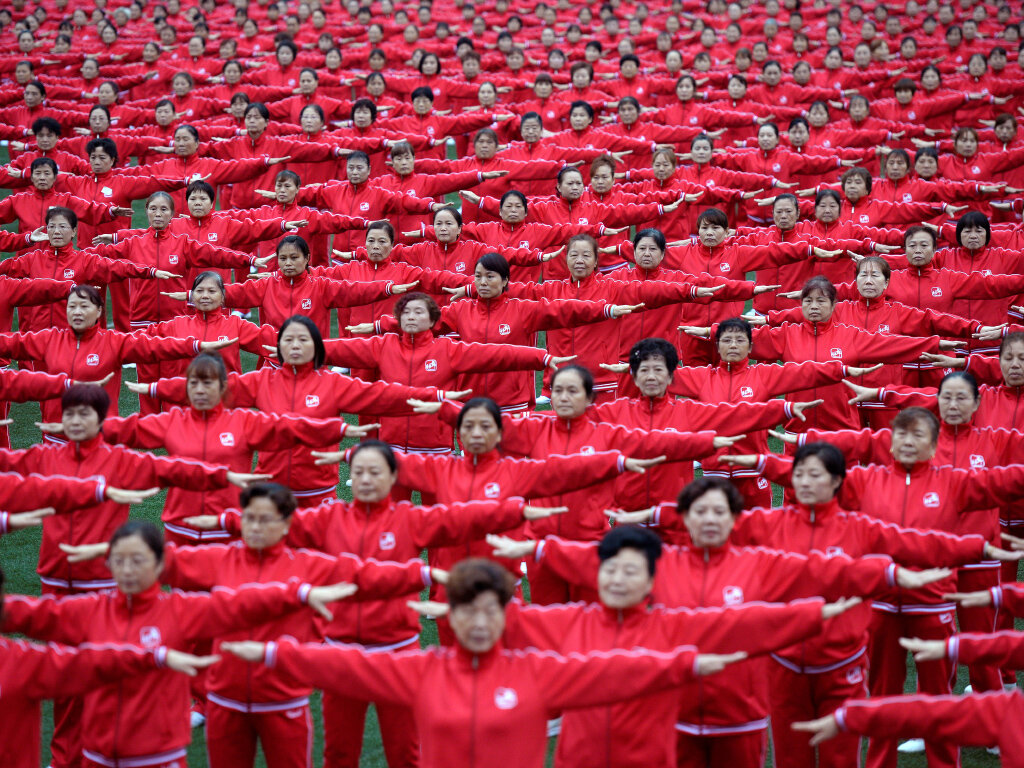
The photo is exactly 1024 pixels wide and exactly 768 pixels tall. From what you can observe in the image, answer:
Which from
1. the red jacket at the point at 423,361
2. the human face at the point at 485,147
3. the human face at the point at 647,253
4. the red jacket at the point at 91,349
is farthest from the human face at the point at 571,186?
the red jacket at the point at 91,349

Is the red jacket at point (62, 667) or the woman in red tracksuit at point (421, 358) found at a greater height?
the woman in red tracksuit at point (421, 358)

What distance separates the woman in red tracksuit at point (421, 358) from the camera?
292 inches

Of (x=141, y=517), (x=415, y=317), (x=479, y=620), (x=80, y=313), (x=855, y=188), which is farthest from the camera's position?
(x=855, y=188)

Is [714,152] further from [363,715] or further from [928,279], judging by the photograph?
[363,715]

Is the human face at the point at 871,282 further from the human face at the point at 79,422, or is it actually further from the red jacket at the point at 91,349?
the human face at the point at 79,422

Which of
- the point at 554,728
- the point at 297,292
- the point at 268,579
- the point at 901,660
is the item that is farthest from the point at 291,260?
the point at 901,660

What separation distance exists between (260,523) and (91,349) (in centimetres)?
343

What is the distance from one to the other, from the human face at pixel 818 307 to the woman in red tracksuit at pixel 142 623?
458cm

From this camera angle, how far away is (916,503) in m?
5.63

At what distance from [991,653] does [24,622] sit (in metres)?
3.90

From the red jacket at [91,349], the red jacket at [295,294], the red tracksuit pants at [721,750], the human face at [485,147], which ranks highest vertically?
the human face at [485,147]

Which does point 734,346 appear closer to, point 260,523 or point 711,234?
point 711,234

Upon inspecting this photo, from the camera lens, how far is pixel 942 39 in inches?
823

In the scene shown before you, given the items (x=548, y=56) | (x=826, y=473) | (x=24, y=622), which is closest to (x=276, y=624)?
(x=24, y=622)
